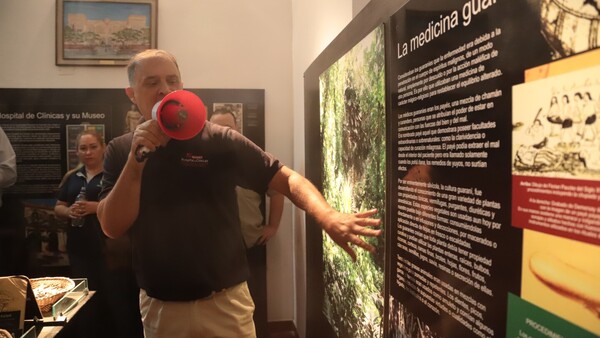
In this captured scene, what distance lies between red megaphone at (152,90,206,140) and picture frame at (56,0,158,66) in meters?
2.59

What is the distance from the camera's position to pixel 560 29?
65 cm

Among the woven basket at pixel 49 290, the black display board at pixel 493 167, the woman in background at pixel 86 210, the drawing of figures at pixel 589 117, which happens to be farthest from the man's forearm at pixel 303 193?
the woman in background at pixel 86 210

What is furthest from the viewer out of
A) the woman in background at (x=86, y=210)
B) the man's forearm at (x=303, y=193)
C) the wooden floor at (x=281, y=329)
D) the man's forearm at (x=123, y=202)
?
the wooden floor at (x=281, y=329)

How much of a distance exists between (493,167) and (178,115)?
93 cm

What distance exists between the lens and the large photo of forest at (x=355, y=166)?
1.46 metres

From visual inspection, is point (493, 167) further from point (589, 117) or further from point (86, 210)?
point (86, 210)

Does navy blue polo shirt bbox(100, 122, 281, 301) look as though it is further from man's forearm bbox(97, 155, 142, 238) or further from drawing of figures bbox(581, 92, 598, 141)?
drawing of figures bbox(581, 92, 598, 141)

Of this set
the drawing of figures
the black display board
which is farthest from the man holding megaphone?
the drawing of figures

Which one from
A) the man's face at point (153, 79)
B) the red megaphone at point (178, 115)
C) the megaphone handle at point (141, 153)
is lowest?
the megaphone handle at point (141, 153)

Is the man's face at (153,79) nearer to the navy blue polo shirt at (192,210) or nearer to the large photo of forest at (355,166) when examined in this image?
the navy blue polo shirt at (192,210)

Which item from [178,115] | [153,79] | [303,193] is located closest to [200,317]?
[303,193]

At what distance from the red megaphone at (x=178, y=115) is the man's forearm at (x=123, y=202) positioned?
0.26 feet

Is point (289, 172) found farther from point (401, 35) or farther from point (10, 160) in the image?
point (10, 160)

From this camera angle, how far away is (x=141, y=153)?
1383mm
